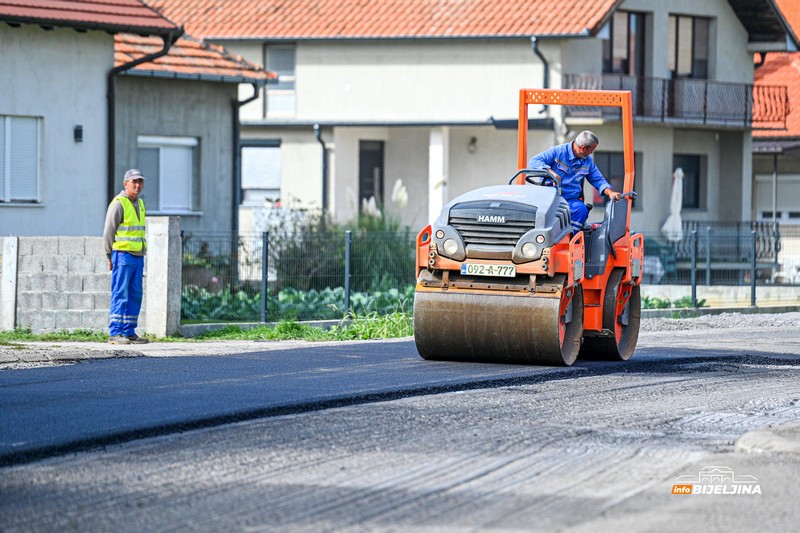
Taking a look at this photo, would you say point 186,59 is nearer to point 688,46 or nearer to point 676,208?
point 676,208

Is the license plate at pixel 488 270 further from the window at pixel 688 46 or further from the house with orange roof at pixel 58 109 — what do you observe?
the window at pixel 688 46

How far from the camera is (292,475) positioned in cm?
766

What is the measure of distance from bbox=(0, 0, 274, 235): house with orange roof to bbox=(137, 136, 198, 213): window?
0.7 inches

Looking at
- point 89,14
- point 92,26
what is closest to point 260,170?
point 89,14

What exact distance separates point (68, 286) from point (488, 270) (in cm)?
699

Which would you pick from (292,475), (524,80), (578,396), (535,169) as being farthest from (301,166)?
(292,475)

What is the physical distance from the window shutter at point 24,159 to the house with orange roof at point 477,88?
1401 cm

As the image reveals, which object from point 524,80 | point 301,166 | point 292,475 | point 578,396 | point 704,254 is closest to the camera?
point 292,475

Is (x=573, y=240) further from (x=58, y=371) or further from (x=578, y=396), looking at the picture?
(x=58, y=371)

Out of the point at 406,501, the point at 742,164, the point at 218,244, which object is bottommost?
the point at 406,501

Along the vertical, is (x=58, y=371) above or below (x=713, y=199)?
below

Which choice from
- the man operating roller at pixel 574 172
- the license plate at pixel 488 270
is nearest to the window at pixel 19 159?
the man operating roller at pixel 574 172

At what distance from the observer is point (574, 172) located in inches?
530

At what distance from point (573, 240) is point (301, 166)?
25.0 metres
